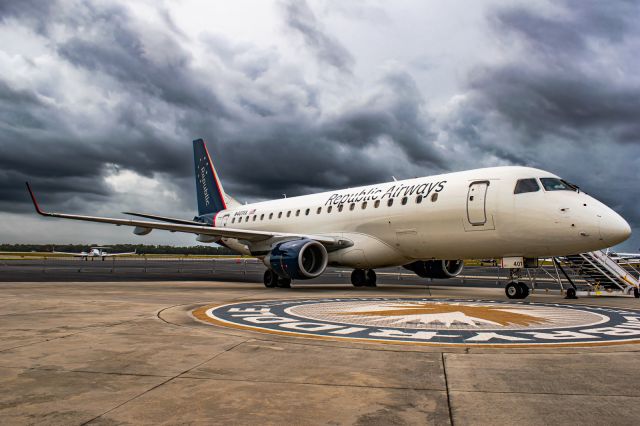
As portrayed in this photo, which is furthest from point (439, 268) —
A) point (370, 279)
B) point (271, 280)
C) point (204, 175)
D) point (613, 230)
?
point (204, 175)

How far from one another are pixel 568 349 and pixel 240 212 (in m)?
21.7

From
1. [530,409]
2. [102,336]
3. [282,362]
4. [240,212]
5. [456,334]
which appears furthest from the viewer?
[240,212]

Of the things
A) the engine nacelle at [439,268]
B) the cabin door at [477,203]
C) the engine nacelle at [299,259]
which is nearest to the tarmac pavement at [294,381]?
the cabin door at [477,203]

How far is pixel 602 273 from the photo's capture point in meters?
16.8

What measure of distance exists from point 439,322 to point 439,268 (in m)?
12.2

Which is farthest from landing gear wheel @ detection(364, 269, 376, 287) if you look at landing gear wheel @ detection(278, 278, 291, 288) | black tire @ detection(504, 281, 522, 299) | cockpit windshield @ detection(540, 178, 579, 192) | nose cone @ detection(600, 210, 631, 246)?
nose cone @ detection(600, 210, 631, 246)

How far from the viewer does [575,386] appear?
3936 millimetres

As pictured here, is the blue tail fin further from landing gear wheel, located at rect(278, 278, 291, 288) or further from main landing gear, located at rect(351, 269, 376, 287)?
main landing gear, located at rect(351, 269, 376, 287)

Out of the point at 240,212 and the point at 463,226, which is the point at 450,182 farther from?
the point at 240,212

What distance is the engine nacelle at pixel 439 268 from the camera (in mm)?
19672

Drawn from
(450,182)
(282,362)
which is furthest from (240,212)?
(282,362)

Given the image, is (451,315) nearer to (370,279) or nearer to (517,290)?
(517,290)

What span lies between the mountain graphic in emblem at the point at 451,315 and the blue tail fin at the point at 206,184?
65.5 ft

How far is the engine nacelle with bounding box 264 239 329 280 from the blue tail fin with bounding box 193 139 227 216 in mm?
11549
